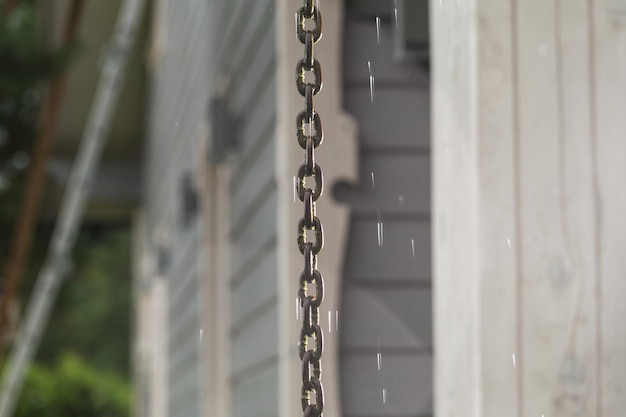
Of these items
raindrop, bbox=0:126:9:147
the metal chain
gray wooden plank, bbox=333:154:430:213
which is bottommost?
the metal chain

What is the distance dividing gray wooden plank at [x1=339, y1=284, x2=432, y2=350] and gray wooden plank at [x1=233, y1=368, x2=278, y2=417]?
0.80 feet

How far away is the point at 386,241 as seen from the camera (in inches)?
112

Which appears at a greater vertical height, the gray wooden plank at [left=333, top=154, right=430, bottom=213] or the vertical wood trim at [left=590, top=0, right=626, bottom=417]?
the gray wooden plank at [left=333, top=154, right=430, bottom=213]

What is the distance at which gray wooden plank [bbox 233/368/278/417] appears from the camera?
2941 mm

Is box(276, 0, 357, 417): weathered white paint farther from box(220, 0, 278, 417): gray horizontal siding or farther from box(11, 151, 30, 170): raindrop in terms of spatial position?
box(11, 151, 30, 170): raindrop

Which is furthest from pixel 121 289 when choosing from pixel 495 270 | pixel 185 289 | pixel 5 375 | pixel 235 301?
pixel 495 270

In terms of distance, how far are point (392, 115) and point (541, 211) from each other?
1.49 meters

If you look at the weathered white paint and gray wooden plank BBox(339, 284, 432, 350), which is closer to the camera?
the weathered white paint

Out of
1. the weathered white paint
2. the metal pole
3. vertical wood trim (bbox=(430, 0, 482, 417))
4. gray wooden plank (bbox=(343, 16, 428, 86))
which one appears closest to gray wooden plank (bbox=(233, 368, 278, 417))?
the weathered white paint

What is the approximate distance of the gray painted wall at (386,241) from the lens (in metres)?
2.78

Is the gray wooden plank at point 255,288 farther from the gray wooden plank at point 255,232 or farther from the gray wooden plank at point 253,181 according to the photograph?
the gray wooden plank at point 253,181

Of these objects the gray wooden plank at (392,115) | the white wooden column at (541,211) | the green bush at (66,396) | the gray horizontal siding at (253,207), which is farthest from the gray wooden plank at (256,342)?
the green bush at (66,396)

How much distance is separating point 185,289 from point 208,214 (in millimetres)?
1533

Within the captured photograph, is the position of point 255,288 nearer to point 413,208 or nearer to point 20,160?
point 413,208
